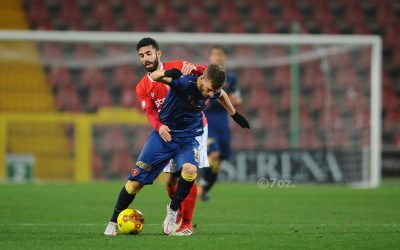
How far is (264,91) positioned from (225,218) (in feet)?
27.8

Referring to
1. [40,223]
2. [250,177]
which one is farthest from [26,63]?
[40,223]

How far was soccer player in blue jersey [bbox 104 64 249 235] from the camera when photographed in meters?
7.89

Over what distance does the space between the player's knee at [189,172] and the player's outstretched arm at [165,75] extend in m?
0.84

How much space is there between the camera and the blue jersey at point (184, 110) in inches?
315

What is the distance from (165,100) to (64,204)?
405 centimetres

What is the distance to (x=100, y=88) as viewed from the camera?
18047 millimetres

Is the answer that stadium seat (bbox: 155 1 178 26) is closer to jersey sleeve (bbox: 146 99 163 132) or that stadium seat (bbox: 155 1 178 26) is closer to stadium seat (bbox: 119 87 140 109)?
stadium seat (bbox: 119 87 140 109)

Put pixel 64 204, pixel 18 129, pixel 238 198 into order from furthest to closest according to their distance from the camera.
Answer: pixel 18 129
pixel 238 198
pixel 64 204

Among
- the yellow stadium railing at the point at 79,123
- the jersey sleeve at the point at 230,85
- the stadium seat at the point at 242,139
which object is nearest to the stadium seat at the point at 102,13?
the yellow stadium railing at the point at 79,123

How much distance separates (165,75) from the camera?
7.67 m

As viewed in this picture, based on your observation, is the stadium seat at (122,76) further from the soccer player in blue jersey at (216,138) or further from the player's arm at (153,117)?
the player's arm at (153,117)

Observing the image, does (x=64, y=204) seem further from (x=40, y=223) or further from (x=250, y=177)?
(x=250, y=177)

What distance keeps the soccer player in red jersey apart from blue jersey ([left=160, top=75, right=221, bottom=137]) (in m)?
0.11

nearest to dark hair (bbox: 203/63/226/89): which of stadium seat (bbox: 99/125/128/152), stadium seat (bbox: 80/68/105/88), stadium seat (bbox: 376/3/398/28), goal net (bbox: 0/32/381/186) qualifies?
goal net (bbox: 0/32/381/186)
